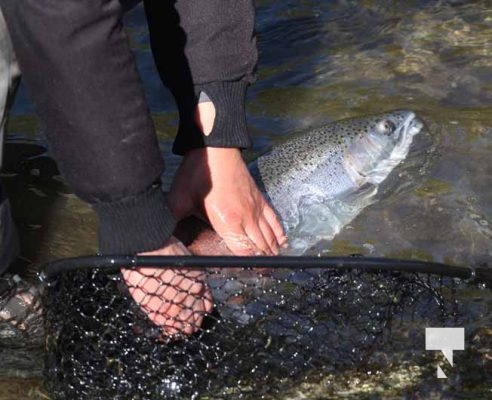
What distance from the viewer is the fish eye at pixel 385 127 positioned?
12.1 feet

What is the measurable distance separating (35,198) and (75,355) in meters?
1.33

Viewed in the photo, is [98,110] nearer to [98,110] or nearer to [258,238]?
[98,110]

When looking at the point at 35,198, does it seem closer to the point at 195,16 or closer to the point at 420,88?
the point at 195,16

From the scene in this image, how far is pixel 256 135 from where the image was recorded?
4.27 meters

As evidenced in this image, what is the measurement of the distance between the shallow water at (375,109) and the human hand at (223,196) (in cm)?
52

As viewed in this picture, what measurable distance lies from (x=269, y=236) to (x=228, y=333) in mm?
548

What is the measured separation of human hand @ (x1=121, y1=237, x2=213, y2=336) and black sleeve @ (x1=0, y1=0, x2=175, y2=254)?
2.6 inches

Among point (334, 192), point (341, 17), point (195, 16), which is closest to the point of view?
point (195, 16)

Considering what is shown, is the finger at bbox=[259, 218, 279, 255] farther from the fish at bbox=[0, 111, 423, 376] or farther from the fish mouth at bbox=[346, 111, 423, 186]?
the fish mouth at bbox=[346, 111, 423, 186]

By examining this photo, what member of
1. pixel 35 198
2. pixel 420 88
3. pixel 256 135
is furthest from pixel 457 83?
pixel 35 198

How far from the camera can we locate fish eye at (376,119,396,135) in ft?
12.1

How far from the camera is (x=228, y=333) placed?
249 centimetres

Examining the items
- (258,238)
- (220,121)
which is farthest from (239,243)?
(220,121)

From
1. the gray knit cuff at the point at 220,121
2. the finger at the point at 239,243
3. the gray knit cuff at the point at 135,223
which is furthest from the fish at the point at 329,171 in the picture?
the gray knit cuff at the point at 135,223
